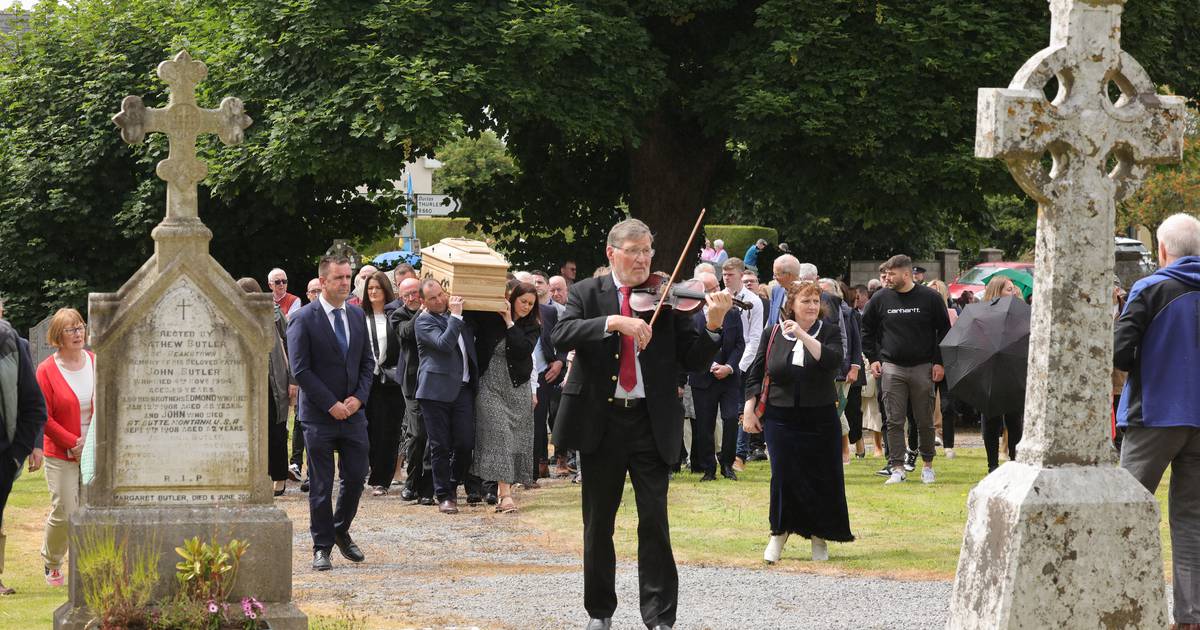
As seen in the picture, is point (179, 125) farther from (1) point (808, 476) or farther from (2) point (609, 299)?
(1) point (808, 476)

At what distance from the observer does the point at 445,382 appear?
13.8m

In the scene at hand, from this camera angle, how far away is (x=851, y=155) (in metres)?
25.1

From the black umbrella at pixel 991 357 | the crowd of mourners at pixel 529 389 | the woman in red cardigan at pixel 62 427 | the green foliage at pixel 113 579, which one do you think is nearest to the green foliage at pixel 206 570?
the green foliage at pixel 113 579

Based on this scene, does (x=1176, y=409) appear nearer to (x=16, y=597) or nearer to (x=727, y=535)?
(x=727, y=535)

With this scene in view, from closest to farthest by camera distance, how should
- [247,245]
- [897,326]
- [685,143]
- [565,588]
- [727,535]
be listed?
[565,588] → [727,535] → [897,326] → [685,143] → [247,245]

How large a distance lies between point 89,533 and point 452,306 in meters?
5.95

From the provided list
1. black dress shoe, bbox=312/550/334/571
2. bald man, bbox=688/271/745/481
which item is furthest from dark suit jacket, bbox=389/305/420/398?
bald man, bbox=688/271/745/481

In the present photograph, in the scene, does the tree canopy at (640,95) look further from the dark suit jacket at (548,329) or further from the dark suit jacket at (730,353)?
the dark suit jacket at (730,353)

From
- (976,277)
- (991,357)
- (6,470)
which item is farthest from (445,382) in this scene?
(976,277)

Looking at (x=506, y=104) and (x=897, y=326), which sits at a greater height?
(x=506, y=104)

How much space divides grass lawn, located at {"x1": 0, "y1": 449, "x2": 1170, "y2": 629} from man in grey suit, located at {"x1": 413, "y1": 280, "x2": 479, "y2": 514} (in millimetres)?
827

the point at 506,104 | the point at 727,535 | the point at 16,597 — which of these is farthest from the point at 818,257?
the point at 16,597

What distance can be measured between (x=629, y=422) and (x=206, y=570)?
2.29 metres

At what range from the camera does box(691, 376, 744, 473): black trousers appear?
16.3 meters
